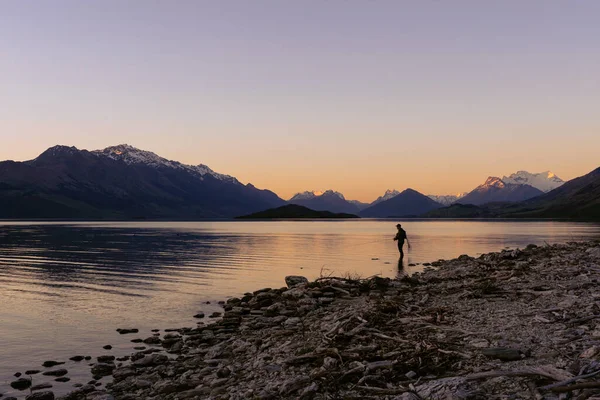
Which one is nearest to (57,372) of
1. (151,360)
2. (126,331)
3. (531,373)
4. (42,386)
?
(42,386)

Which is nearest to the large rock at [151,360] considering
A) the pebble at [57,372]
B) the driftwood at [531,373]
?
the pebble at [57,372]

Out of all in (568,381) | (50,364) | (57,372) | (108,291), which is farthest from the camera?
(108,291)

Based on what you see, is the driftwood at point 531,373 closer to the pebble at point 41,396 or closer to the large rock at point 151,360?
the large rock at point 151,360

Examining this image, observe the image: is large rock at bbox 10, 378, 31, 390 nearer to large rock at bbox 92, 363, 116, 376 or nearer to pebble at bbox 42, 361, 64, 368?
pebble at bbox 42, 361, 64, 368

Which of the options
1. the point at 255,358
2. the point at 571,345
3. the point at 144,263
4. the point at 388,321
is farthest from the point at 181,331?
the point at 144,263

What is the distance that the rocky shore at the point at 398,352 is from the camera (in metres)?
10.4

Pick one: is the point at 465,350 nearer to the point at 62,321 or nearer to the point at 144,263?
the point at 62,321

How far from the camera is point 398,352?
12742 millimetres

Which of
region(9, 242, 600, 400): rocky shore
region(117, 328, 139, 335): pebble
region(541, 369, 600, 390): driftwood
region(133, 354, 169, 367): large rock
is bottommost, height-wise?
region(117, 328, 139, 335): pebble

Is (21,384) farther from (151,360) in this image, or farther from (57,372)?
(151,360)

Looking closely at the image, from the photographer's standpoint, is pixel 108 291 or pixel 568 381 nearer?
pixel 568 381

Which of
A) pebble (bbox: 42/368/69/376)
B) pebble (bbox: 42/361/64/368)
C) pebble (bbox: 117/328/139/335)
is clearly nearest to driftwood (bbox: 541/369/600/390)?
pebble (bbox: 42/368/69/376)

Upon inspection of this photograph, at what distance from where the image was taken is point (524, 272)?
26531 mm

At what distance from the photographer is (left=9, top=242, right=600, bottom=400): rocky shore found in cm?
1037
